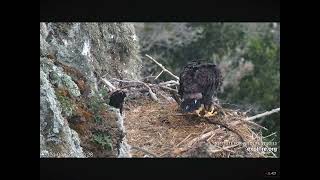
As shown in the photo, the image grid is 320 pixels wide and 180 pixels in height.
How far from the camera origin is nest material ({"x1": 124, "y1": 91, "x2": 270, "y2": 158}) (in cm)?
632

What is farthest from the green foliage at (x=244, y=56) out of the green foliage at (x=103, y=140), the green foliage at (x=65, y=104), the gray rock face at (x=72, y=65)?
the green foliage at (x=65, y=104)

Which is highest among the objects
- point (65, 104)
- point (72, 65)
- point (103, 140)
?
point (72, 65)

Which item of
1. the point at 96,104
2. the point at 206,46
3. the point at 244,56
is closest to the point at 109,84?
the point at 96,104

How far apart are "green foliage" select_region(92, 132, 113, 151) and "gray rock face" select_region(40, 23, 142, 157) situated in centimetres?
17

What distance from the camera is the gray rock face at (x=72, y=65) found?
246 inches

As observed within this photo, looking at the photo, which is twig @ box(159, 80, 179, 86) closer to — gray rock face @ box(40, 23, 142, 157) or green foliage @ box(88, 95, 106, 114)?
gray rock face @ box(40, 23, 142, 157)

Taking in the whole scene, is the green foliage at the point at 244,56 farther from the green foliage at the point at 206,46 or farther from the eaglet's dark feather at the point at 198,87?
the eaglet's dark feather at the point at 198,87

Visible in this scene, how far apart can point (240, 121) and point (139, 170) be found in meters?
1.09

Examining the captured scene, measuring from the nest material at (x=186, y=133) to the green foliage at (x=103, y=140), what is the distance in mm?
195

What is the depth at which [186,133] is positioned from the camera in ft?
20.9

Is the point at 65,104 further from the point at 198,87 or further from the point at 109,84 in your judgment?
the point at 198,87

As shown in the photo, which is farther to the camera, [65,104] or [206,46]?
[206,46]

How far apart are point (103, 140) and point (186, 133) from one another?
80cm
